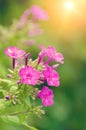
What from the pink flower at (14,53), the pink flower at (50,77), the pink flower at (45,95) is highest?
the pink flower at (14,53)

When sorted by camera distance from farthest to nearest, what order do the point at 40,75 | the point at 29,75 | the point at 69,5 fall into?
the point at 69,5 → the point at 40,75 → the point at 29,75

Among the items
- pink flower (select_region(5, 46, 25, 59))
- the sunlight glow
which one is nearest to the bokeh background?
the sunlight glow

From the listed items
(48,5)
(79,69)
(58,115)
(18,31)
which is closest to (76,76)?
(79,69)

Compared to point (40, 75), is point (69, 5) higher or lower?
higher

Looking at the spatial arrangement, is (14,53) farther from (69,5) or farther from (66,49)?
(69,5)

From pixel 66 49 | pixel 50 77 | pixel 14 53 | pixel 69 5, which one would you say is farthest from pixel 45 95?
pixel 69 5

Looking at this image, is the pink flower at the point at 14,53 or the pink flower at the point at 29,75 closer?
the pink flower at the point at 29,75

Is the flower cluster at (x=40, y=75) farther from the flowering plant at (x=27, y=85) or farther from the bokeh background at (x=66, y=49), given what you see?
the bokeh background at (x=66, y=49)

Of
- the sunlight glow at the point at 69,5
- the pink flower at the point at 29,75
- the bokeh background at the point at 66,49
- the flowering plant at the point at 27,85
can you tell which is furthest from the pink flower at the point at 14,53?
the sunlight glow at the point at 69,5
